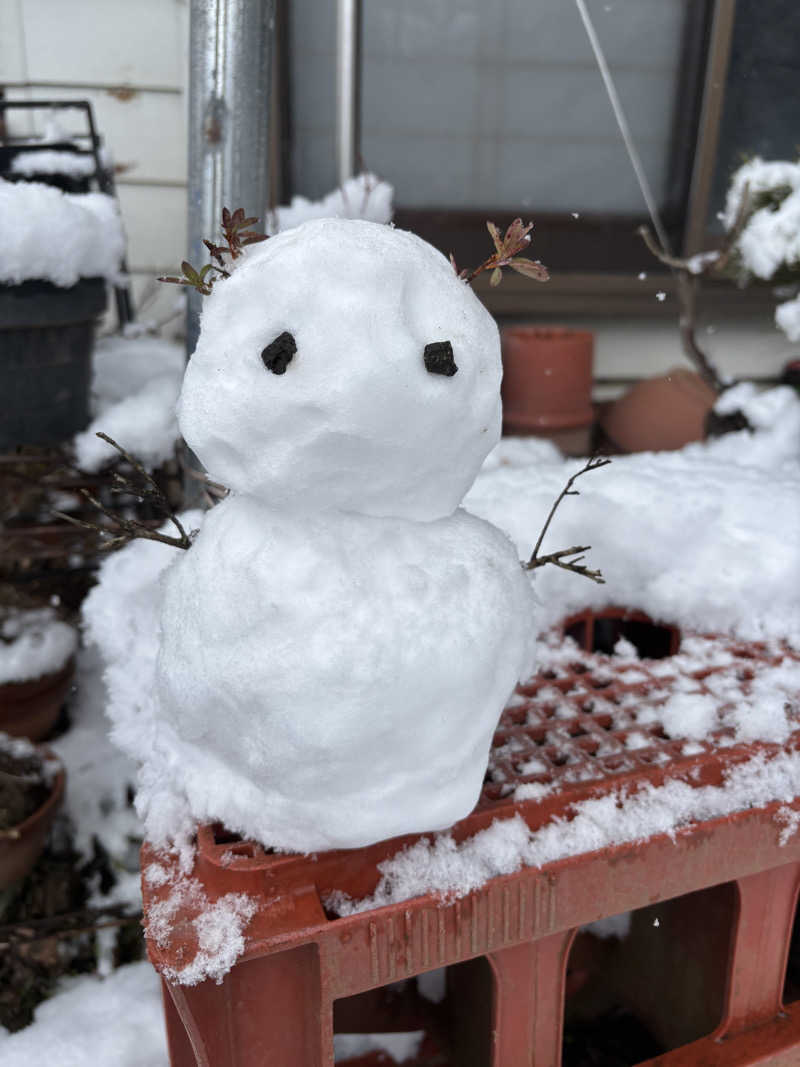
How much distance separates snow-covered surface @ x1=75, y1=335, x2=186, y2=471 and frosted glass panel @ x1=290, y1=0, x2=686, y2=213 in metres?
0.90

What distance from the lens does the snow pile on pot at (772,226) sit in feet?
7.04

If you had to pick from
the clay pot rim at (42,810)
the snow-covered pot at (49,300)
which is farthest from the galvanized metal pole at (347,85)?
the clay pot rim at (42,810)

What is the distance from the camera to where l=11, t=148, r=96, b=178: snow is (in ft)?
6.38

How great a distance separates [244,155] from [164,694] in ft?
3.21

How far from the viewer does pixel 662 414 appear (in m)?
2.88

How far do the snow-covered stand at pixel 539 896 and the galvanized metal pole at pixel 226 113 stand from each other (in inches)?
37.1

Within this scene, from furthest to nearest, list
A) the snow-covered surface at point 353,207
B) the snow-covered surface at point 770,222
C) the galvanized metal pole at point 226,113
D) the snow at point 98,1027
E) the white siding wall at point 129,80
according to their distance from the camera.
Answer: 1. the white siding wall at point 129,80
2. the snow-covered surface at point 353,207
3. the snow-covered surface at point 770,222
4. the galvanized metal pole at point 226,113
5. the snow at point 98,1027

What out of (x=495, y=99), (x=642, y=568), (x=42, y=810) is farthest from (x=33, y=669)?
(x=495, y=99)

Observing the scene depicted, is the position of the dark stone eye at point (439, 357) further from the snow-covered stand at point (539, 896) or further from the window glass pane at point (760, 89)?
the window glass pane at point (760, 89)

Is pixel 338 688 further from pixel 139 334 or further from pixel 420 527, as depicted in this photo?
Result: pixel 139 334

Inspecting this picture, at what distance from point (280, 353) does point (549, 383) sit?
2114 millimetres

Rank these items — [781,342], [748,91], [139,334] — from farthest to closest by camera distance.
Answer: [781,342] < [748,91] < [139,334]

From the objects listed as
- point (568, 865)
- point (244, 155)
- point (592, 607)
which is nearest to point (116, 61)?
point (244, 155)

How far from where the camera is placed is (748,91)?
9.66 ft
